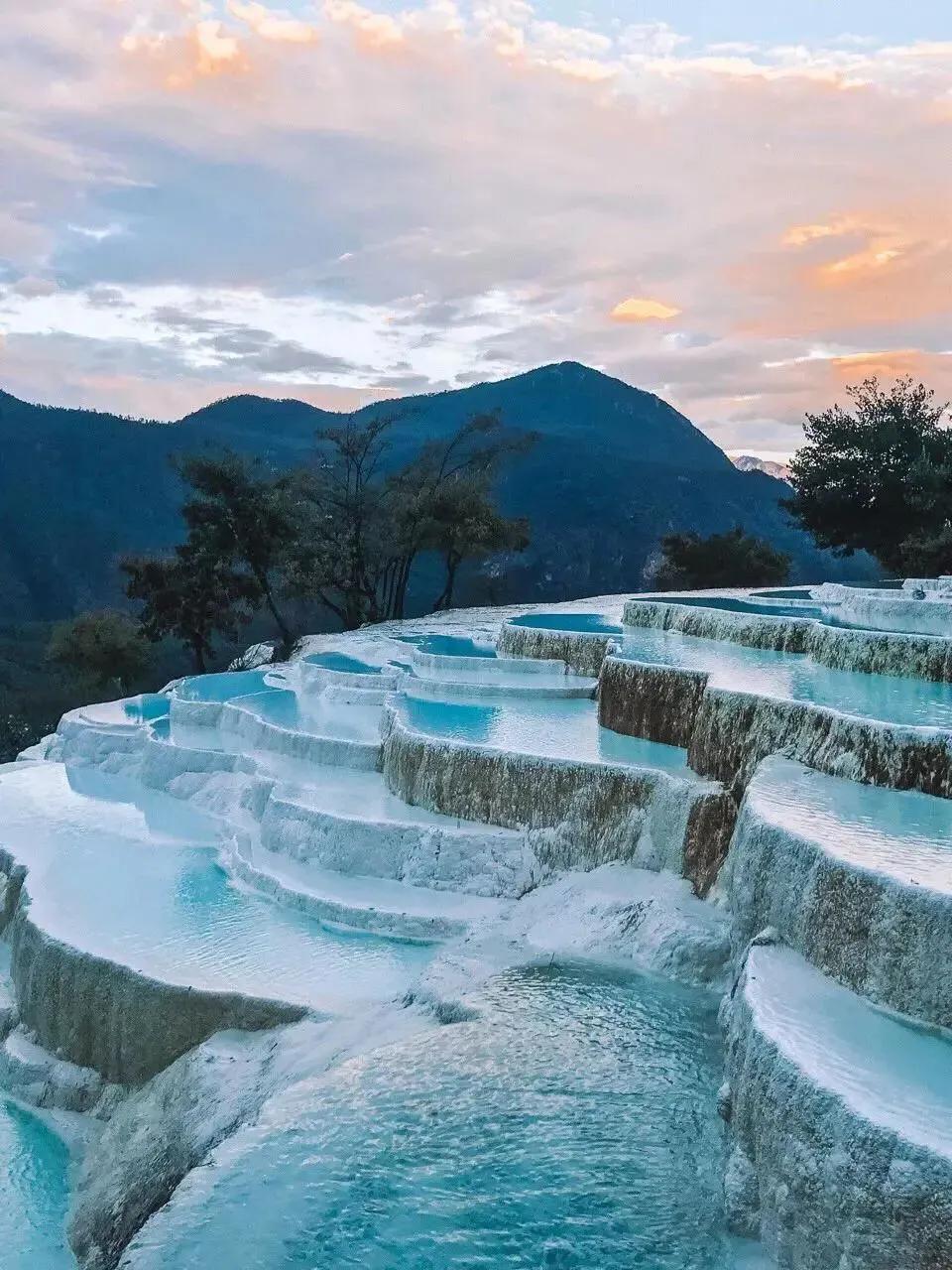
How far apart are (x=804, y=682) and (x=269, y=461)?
57817 millimetres

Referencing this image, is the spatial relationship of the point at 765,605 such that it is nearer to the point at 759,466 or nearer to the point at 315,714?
the point at 315,714

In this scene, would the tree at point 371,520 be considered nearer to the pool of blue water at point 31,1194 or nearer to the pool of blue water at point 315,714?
the pool of blue water at point 315,714

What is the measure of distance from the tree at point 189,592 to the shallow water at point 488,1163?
19.6m

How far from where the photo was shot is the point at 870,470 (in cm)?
2686

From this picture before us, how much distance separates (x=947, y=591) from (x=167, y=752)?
31.1ft

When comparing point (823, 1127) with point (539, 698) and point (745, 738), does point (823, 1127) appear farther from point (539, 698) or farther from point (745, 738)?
point (539, 698)

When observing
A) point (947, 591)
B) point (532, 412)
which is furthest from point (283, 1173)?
point (532, 412)

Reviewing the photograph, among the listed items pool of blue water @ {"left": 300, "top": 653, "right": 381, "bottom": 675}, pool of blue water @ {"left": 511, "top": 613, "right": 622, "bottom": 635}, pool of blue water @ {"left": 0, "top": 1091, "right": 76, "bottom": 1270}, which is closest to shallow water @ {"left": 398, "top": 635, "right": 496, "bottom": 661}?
pool of blue water @ {"left": 511, "top": 613, "right": 622, "bottom": 635}

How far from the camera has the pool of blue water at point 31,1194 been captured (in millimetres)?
6023

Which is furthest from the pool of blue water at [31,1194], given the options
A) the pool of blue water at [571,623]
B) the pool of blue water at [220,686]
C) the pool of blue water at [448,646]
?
the pool of blue water at [571,623]

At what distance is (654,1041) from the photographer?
582 cm

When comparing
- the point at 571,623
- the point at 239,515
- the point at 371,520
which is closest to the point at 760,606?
the point at 571,623

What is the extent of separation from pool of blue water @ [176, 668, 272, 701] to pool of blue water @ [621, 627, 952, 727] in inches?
211

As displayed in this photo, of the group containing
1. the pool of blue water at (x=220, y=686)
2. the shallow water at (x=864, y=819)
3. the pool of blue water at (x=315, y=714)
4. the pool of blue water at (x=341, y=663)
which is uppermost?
the shallow water at (x=864, y=819)
